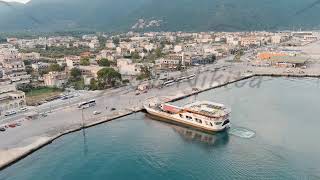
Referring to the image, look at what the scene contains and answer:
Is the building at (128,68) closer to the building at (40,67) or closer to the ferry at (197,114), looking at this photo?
the building at (40,67)

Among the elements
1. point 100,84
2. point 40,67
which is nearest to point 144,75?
point 100,84

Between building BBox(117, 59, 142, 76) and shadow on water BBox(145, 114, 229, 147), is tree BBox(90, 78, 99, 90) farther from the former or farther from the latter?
shadow on water BBox(145, 114, 229, 147)

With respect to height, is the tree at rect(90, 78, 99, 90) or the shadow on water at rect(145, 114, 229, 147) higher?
the tree at rect(90, 78, 99, 90)

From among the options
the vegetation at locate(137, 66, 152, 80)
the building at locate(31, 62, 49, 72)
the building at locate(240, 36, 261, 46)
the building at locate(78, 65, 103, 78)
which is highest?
the building at locate(240, 36, 261, 46)

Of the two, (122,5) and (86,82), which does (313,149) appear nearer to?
(86,82)

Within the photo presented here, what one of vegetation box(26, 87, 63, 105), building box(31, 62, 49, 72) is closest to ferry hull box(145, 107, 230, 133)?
vegetation box(26, 87, 63, 105)

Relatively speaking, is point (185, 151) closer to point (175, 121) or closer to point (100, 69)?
point (175, 121)

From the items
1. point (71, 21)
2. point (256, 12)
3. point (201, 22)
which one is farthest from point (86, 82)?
point (71, 21)
